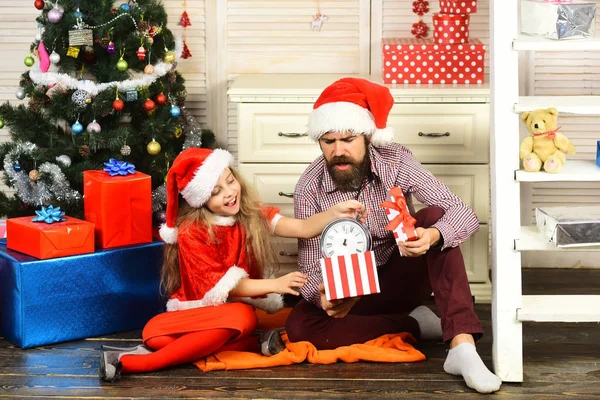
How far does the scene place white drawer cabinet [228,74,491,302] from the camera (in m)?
3.28

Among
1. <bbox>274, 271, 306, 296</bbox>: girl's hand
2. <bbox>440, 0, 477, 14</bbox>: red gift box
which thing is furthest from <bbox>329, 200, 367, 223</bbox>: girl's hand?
<bbox>440, 0, 477, 14</bbox>: red gift box

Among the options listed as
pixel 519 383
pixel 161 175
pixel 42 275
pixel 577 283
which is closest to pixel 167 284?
pixel 42 275

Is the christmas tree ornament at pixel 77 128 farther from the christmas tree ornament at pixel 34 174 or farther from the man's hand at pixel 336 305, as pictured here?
the man's hand at pixel 336 305

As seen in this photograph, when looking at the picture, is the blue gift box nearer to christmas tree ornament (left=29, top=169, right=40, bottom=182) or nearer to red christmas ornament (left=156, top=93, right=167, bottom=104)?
christmas tree ornament (left=29, top=169, right=40, bottom=182)

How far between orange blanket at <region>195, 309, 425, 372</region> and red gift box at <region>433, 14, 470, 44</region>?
117 centimetres

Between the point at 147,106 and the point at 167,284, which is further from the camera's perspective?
the point at 147,106

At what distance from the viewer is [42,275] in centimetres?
290

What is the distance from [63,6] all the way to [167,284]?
113cm

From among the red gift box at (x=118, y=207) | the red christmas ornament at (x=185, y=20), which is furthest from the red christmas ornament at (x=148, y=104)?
the red christmas ornament at (x=185, y=20)

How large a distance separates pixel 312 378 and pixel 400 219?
0.51m

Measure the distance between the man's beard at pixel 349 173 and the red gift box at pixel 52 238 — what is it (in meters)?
0.79

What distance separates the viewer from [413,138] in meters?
3.31

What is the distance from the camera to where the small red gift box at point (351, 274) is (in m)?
2.59

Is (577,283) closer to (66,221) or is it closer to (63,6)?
(66,221)
